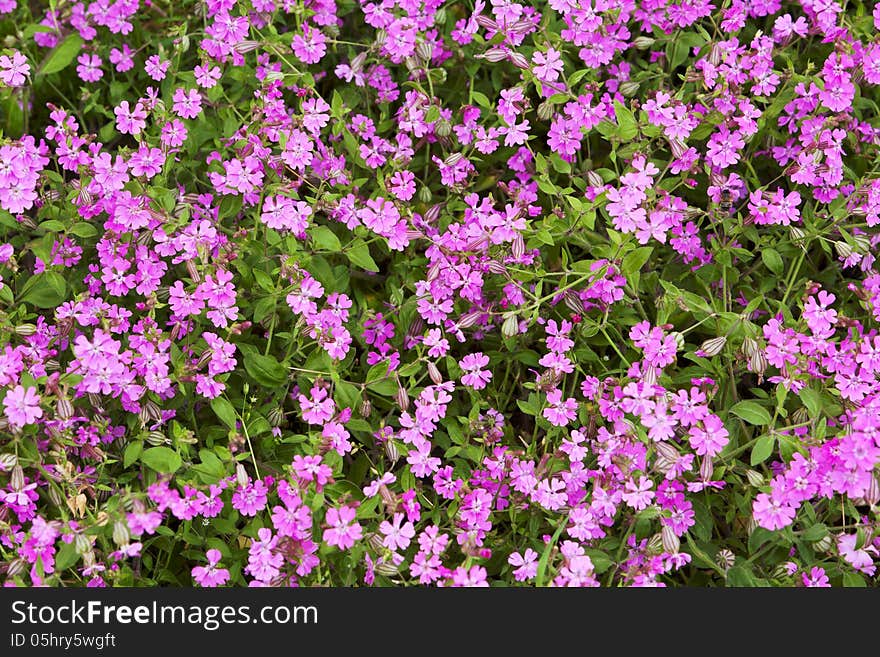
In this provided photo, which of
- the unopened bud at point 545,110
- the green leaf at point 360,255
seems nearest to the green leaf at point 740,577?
the green leaf at point 360,255

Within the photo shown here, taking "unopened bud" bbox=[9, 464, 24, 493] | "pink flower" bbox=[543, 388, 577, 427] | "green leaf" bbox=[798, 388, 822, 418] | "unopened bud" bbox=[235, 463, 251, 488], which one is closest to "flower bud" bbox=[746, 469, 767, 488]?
"green leaf" bbox=[798, 388, 822, 418]

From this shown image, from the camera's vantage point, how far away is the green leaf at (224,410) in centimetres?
191

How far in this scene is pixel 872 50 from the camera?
2178mm

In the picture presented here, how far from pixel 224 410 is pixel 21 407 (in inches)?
15.5

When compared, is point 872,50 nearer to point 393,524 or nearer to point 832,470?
point 832,470

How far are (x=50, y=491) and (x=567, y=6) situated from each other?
1.64 meters

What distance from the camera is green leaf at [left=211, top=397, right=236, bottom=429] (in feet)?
6.26

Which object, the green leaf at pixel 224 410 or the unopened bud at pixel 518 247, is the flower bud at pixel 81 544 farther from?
the unopened bud at pixel 518 247

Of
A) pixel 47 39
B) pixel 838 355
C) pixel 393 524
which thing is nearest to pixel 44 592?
pixel 393 524

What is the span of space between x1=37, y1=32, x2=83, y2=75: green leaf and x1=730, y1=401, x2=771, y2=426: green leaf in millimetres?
1912

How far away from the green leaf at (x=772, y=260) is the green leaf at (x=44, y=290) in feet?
5.36

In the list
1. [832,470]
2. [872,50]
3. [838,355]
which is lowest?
[832,470]

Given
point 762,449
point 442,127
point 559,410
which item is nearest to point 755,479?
point 762,449

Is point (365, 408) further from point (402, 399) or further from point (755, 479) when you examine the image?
point (755, 479)
